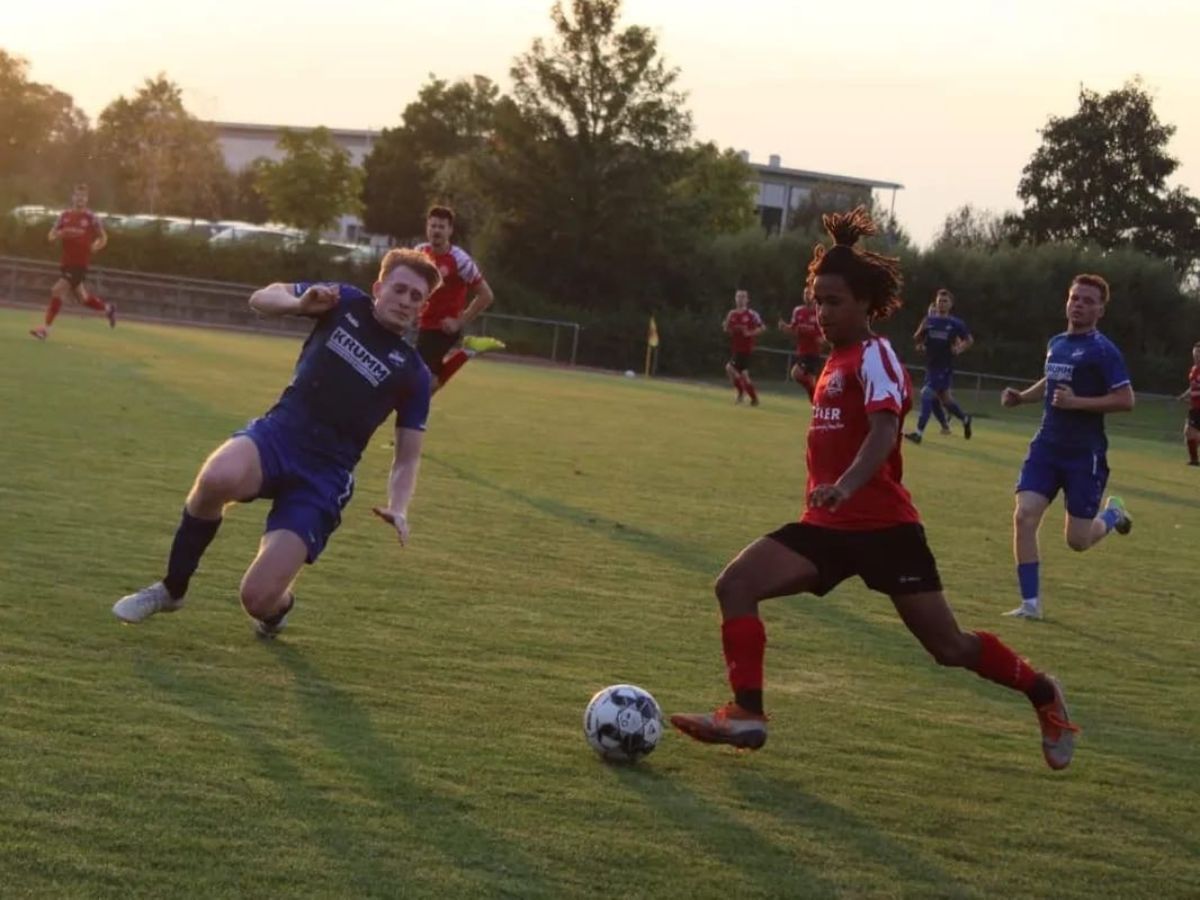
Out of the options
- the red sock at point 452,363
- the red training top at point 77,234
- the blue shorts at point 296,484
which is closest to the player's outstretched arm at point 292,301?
the blue shorts at point 296,484

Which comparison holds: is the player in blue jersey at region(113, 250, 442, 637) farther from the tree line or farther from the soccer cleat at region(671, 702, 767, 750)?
the tree line

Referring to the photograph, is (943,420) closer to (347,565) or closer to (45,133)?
(347,565)

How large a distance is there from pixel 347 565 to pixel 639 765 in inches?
158

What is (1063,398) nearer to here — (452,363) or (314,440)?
(314,440)

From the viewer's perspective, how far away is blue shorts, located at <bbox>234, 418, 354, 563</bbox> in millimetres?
7031

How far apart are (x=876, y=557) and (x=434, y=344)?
32.3 feet

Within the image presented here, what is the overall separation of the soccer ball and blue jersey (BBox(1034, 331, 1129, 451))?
508 cm

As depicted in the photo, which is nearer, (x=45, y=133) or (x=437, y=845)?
(x=437, y=845)

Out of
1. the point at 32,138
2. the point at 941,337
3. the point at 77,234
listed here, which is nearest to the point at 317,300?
the point at 941,337

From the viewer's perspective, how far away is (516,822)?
5.11m

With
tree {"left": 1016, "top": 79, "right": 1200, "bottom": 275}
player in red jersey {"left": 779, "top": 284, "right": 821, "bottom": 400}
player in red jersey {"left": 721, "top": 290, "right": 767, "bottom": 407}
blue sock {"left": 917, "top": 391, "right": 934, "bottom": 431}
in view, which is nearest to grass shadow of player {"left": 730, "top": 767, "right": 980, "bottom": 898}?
blue sock {"left": 917, "top": 391, "right": 934, "bottom": 431}

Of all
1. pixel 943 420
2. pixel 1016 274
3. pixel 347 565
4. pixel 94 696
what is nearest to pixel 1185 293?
pixel 1016 274

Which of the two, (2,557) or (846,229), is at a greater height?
(846,229)

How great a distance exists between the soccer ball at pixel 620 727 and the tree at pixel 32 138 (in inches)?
2752
